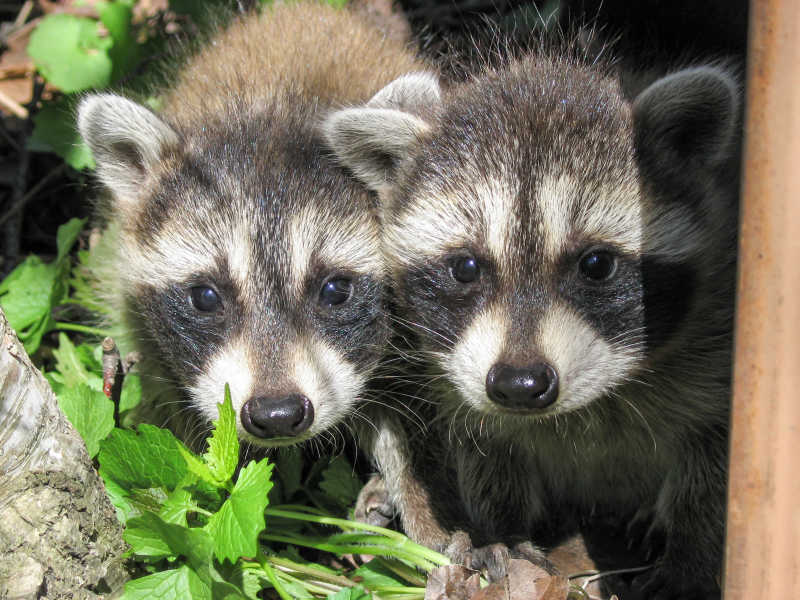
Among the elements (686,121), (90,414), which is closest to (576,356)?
(686,121)

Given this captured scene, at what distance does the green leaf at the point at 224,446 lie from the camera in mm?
3377

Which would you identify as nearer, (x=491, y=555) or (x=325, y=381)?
(x=325, y=381)

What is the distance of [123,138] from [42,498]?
1706 mm

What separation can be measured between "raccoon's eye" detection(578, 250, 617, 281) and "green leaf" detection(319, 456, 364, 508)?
5.45ft

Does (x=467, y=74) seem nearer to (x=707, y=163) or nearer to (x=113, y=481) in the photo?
(x=707, y=163)

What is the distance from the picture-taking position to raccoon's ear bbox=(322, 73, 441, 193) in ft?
12.6

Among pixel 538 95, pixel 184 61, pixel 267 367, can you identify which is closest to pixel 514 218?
pixel 538 95

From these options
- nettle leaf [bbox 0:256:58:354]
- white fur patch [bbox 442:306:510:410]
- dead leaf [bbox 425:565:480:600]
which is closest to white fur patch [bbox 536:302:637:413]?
white fur patch [bbox 442:306:510:410]

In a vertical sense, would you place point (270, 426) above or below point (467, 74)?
below

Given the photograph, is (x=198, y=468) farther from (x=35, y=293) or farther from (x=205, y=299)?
(x=35, y=293)

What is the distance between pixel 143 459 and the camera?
3.68m

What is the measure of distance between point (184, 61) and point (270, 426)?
2.54 m

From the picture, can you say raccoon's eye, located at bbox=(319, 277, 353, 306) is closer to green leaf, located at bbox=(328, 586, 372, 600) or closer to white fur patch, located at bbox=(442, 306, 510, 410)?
white fur patch, located at bbox=(442, 306, 510, 410)

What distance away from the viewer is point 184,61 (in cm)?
525
